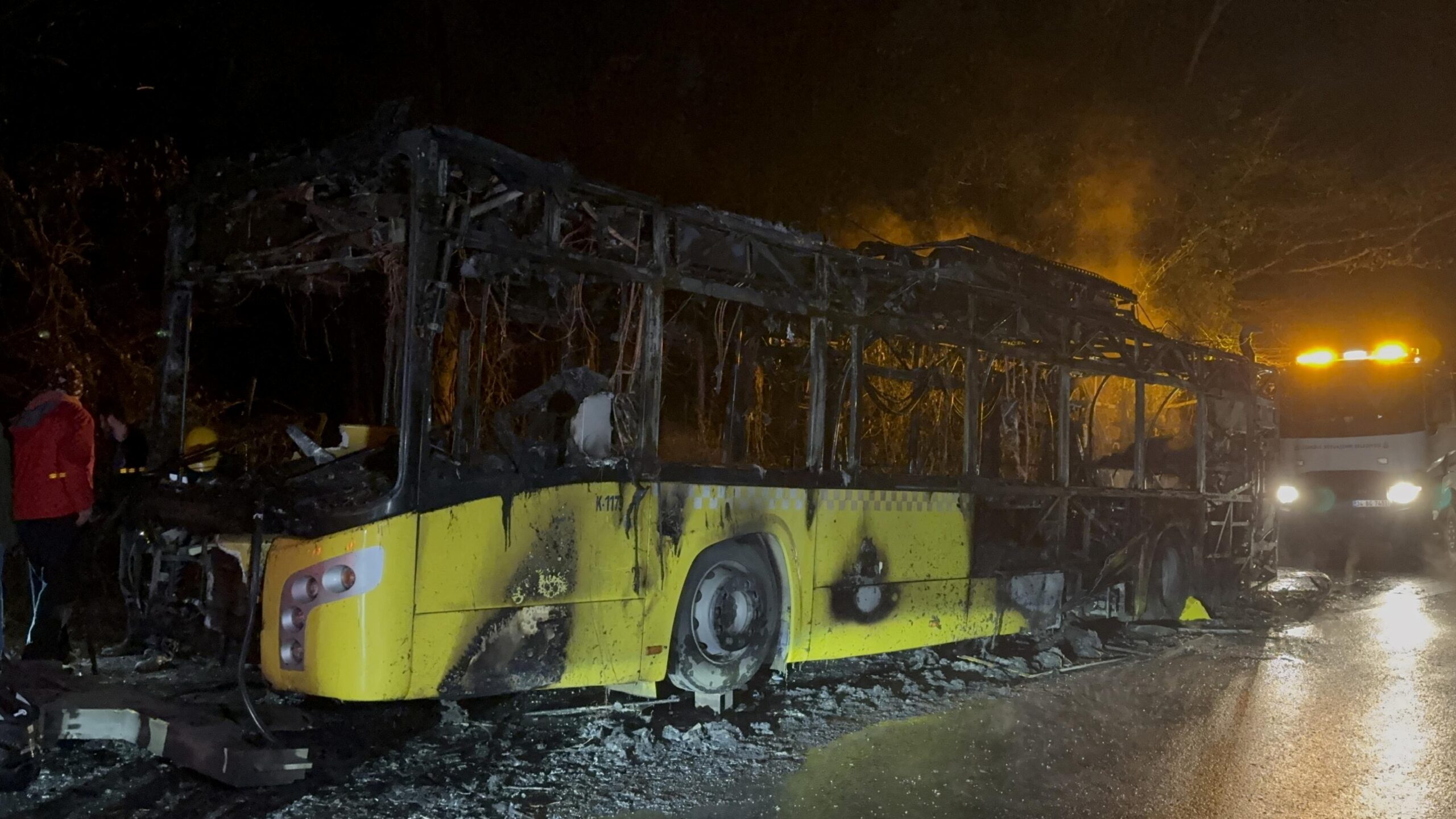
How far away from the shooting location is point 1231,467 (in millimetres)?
12594

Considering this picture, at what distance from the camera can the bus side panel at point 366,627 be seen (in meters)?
4.87

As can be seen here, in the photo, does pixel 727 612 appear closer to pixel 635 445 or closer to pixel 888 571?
pixel 635 445

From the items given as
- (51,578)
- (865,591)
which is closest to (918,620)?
(865,591)

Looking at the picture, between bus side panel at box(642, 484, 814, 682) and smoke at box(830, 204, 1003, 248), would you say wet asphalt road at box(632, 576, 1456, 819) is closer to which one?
bus side panel at box(642, 484, 814, 682)

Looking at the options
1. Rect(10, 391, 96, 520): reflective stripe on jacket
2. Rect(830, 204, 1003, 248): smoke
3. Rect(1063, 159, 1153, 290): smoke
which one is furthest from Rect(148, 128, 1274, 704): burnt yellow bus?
Rect(1063, 159, 1153, 290): smoke

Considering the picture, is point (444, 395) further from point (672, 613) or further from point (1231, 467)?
point (1231, 467)

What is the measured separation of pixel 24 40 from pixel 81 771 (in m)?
9.66

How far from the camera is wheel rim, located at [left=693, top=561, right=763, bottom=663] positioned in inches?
253

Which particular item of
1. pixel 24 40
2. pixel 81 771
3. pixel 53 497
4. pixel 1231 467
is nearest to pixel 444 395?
pixel 53 497

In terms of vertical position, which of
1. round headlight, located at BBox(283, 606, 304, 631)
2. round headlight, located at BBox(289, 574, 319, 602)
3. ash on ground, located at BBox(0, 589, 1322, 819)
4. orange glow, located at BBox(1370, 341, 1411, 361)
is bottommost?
ash on ground, located at BBox(0, 589, 1322, 819)

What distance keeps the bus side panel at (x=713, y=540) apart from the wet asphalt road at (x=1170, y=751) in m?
0.96

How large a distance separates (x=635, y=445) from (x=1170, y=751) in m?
3.47

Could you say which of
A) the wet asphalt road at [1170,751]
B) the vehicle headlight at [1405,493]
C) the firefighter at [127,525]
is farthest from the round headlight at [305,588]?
the vehicle headlight at [1405,493]

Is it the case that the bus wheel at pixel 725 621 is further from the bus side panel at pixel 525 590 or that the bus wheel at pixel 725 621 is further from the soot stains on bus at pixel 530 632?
the soot stains on bus at pixel 530 632
